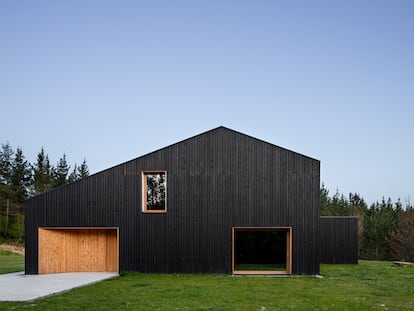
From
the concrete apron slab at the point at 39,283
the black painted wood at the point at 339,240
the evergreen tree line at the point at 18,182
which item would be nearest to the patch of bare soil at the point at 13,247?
the evergreen tree line at the point at 18,182

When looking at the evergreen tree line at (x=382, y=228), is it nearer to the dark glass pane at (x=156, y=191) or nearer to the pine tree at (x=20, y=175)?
the dark glass pane at (x=156, y=191)

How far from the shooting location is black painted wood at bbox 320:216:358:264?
66.3ft

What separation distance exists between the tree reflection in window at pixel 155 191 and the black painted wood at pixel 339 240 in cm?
827

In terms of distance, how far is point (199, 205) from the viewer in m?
15.6

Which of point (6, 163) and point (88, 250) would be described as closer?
point (88, 250)

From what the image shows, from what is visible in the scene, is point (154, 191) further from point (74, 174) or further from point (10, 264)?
point (74, 174)

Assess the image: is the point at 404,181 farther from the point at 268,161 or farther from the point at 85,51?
the point at 85,51

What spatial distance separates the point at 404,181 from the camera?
113 feet

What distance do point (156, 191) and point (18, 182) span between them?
1169 inches

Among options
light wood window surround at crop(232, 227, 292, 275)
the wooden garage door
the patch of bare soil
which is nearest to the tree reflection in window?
the wooden garage door

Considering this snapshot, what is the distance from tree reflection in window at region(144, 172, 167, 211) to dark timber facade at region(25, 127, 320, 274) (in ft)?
0.74

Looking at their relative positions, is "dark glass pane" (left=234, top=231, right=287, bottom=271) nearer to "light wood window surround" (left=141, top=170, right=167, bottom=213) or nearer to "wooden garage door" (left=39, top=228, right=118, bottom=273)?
"light wood window surround" (left=141, top=170, right=167, bottom=213)

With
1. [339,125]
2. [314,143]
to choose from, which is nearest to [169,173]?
[339,125]

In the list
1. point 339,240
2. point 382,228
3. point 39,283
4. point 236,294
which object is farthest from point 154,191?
point 382,228
